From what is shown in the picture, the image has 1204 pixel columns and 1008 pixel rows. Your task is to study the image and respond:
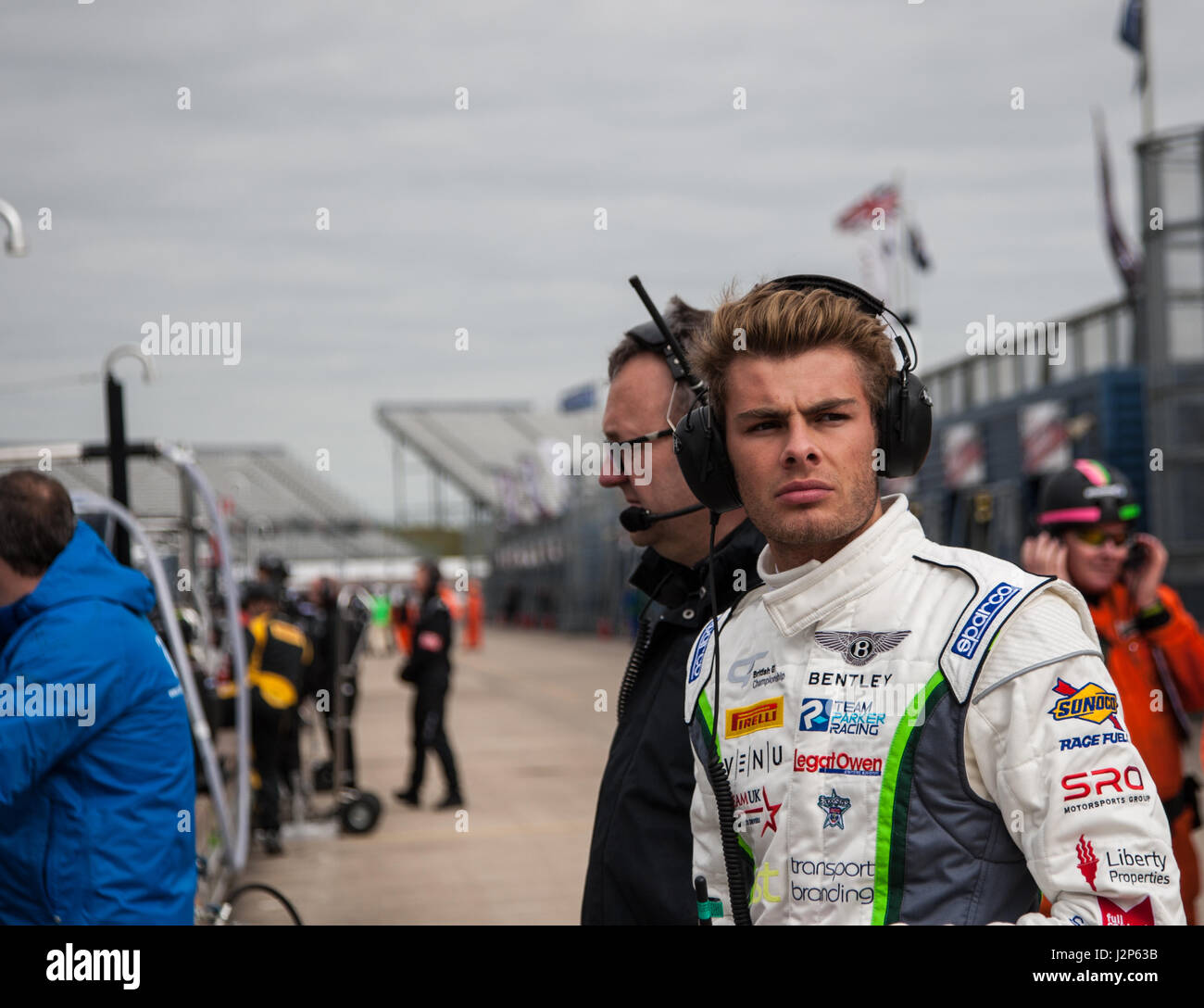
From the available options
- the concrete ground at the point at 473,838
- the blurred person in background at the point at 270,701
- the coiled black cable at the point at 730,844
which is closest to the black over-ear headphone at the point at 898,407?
the coiled black cable at the point at 730,844

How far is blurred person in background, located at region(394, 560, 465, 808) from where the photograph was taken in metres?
10.3

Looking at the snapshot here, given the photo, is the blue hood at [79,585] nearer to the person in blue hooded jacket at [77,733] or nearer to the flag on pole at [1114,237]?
the person in blue hooded jacket at [77,733]

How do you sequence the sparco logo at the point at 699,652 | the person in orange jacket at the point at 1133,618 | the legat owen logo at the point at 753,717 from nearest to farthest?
the legat owen logo at the point at 753,717, the sparco logo at the point at 699,652, the person in orange jacket at the point at 1133,618

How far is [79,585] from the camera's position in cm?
285

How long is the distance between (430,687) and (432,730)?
385 millimetres

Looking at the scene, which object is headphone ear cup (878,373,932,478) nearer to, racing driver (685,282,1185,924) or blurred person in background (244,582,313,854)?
racing driver (685,282,1185,924)

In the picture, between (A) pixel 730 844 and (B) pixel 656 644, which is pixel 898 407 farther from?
(B) pixel 656 644

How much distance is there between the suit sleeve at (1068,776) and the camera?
1310 mm

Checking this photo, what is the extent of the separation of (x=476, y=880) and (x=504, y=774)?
173 inches

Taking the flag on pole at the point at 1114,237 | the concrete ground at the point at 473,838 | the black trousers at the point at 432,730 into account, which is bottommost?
→ the concrete ground at the point at 473,838

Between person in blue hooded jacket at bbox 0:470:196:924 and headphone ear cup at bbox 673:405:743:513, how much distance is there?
4.92 feet

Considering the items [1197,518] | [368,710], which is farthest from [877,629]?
[368,710]
